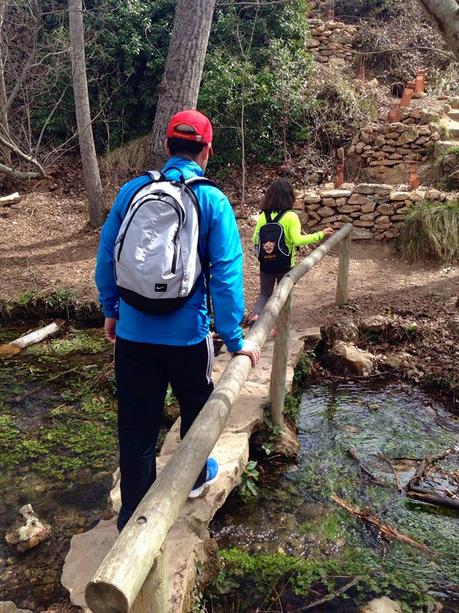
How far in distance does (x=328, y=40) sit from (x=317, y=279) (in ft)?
25.4

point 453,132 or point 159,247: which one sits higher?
point 453,132

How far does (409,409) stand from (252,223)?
4.93 m

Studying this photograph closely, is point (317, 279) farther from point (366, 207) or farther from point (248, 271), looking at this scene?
point (366, 207)

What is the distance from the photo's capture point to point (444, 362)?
520 centimetres

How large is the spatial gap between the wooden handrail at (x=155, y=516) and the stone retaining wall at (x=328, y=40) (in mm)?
11813

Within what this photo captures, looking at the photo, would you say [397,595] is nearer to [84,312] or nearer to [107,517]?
[107,517]

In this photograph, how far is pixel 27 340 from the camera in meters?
6.38

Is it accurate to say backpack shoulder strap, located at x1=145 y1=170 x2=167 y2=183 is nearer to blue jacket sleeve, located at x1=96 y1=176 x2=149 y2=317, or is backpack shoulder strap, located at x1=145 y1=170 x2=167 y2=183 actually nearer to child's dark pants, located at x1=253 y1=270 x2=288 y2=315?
blue jacket sleeve, located at x1=96 y1=176 x2=149 y2=317

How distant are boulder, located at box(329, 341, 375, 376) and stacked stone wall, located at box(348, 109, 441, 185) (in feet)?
16.4

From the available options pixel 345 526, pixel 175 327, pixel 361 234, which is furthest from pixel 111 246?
pixel 361 234

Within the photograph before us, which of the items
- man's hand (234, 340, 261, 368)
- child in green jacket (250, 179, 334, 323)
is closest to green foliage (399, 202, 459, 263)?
child in green jacket (250, 179, 334, 323)

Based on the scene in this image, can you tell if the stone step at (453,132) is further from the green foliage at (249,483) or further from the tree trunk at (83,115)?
the green foliage at (249,483)

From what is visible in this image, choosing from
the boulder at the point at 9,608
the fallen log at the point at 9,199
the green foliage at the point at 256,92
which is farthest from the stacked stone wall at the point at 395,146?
the boulder at the point at 9,608

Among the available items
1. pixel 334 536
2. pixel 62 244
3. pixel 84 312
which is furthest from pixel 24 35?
pixel 334 536
